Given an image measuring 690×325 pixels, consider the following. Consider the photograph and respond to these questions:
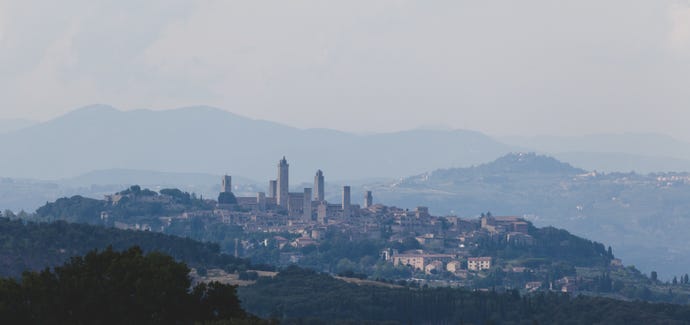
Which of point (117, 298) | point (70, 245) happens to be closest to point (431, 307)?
point (70, 245)

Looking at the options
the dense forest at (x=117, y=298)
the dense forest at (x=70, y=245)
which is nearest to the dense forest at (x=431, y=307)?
the dense forest at (x=70, y=245)

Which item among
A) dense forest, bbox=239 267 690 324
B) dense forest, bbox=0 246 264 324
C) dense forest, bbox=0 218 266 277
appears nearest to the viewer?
dense forest, bbox=0 246 264 324

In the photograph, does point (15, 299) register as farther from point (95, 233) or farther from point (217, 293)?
point (95, 233)

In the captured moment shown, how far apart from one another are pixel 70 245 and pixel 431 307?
38485 millimetres

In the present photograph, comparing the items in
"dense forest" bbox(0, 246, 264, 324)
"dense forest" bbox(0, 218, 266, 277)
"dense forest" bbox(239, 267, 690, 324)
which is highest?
"dense forest" bbox(0, 218, 266, 277)

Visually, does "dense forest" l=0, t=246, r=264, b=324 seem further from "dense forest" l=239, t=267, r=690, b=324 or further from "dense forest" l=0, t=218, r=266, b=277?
"dense forest" l=0, t=218, r=266, b=277

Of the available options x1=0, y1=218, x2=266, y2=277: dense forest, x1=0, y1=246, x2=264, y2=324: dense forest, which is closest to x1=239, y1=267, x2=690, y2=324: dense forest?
x1=0, y1=218, x2=266, y2=277: dense forest

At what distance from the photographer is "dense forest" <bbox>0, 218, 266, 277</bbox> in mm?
151875

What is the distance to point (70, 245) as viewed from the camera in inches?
6516

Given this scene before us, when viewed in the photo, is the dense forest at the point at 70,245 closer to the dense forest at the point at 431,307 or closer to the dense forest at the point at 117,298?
the dense forest at the point at 431,307

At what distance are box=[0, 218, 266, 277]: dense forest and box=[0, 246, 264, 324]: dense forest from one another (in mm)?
82334

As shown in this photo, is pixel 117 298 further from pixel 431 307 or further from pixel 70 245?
pixel 70 245

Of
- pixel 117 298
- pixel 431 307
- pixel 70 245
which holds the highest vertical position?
pixel 70 245

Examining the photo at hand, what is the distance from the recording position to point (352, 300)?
146500mm
